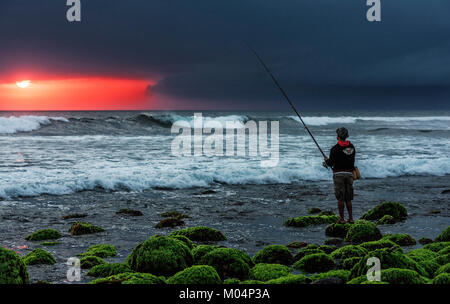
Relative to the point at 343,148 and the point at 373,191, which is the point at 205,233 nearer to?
the point at 343,148

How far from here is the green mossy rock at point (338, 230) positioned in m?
7.88

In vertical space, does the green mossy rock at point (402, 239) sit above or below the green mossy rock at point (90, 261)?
above

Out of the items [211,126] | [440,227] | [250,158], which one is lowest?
[440,227]

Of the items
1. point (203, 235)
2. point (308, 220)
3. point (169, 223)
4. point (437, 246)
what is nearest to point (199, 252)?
point (203, 235)

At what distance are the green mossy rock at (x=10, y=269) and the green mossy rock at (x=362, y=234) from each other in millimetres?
5056

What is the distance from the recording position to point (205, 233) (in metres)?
7.67

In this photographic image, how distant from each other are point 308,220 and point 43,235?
199 inches

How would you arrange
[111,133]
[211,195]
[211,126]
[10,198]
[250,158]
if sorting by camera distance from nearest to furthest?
[10,198], [211,195], [250,158], [111,133], [211,126]

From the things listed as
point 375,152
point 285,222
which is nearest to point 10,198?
point 285,222

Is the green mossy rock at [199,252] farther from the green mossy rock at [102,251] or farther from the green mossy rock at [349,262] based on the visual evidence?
the green mossy rock at [349,262]

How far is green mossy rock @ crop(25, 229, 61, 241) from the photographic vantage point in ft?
25.0

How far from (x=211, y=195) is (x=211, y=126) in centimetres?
3740

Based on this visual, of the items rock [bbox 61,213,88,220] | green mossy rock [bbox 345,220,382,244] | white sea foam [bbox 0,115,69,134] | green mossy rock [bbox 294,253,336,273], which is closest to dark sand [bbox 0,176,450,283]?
rock [bbox 61,213,88,220]

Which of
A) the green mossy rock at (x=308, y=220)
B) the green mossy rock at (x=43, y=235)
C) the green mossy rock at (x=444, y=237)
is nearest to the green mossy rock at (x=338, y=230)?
the green mossy rock at (x=308, y=220)
